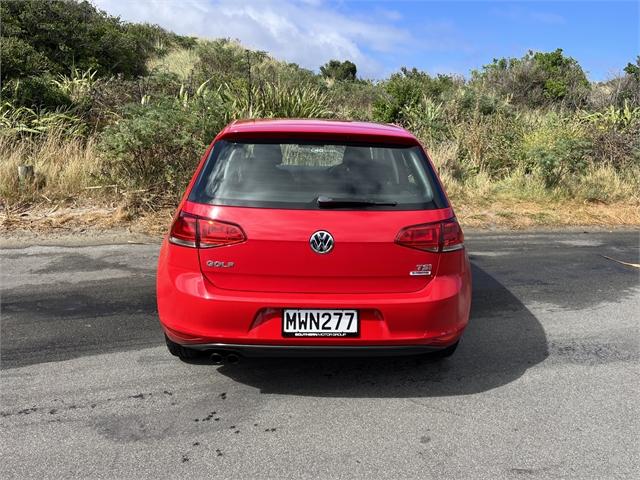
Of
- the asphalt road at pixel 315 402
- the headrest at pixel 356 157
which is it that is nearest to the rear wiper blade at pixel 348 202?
the headrest at pixel 356 157

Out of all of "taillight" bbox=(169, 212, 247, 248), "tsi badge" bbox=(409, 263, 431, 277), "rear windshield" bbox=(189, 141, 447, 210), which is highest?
"rear windshield" bbox=(189, 141, 447, 210)

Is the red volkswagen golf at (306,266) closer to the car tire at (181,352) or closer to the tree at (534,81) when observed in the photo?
the car tire at (181,352)

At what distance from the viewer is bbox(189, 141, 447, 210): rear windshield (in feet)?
10.2

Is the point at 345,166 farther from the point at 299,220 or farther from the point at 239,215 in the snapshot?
the point at 239,215

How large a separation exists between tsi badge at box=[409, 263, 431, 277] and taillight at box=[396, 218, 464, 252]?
0.29 ft

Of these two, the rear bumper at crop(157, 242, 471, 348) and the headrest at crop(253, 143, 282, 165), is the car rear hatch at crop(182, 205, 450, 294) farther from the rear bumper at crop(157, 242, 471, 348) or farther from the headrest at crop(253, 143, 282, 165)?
the headrest at crop(253, 143, 282, 165)

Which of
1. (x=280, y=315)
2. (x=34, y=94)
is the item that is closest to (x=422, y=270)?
(x=280, y=315)

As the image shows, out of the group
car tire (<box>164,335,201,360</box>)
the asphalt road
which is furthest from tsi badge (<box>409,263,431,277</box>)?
car tire (<box>164,335,201,360</box>)

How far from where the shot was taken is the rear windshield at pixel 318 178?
3.10 meters

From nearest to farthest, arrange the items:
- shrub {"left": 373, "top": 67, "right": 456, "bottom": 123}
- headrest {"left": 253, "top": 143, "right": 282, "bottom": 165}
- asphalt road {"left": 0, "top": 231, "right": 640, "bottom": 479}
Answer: asphalt road {"left": 0, "top": 231, "right": 640, "bottom": 479} < headrest {"left": 253, "top": 143, "right": 282, "bottom": 165} < shrub {"left": 373, "top": 67, "right": 456, "bottom": 123}

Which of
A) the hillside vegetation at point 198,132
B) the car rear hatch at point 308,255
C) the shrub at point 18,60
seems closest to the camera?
the car rear hatch at point 308,255

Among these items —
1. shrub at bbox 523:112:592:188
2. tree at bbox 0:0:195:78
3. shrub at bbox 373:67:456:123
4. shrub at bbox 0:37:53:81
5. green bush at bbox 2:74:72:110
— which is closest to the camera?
green bush at bbox 2:74:72:110

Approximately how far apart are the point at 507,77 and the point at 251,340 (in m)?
22.0

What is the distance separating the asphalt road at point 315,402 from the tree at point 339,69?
31.8m
